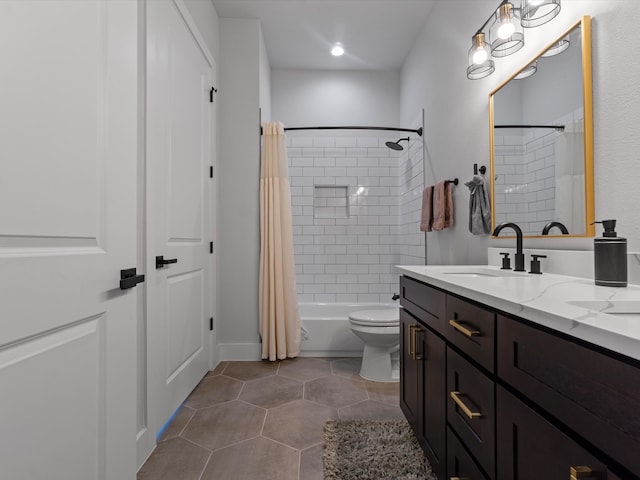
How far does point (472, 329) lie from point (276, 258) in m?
1.96

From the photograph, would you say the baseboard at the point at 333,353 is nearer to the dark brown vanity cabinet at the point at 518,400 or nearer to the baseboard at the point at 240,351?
the baseboard at the point at 240,351

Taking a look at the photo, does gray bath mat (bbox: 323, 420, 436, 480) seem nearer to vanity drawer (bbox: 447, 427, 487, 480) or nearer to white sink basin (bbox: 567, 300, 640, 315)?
vanity drawer (bbox: 447, 427, 487, 480)

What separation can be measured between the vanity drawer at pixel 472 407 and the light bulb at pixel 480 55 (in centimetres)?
149

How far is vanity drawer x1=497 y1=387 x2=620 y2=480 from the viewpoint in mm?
532

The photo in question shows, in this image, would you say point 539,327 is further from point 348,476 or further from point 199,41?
point 199,41

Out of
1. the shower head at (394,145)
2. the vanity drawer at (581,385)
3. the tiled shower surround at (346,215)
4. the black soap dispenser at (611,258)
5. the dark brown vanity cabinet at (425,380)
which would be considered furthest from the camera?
the tiled shower surround at (346,215)

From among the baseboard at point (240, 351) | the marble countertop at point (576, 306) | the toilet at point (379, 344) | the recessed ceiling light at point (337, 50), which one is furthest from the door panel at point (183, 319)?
the recessed ceiling light at point (337, 50)

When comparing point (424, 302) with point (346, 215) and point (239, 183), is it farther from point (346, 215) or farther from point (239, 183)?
point (346, 215)

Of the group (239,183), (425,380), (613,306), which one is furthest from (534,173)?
(239,183)

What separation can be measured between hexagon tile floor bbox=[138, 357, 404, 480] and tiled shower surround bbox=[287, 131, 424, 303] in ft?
3.73

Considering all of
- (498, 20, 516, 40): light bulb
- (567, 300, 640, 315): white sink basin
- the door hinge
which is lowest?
(567, 300, 640, 315): white sink basin

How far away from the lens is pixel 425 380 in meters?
1.33

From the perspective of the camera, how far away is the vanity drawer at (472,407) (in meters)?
0.82

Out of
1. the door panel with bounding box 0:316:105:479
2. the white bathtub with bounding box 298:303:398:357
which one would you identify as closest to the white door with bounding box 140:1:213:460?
the door panel with bounding box 0:316:105:479
